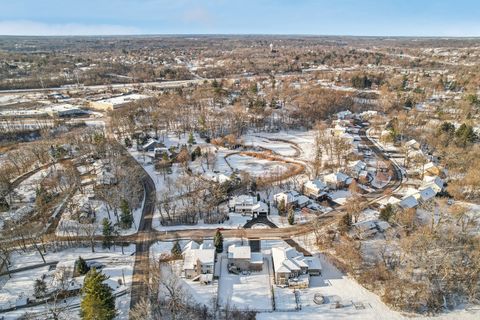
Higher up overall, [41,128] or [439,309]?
[41,128]

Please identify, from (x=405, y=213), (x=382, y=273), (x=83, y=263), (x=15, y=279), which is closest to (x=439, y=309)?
(x=382, y=273)

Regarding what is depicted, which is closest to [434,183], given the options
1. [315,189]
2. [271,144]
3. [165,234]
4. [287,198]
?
[315,189]

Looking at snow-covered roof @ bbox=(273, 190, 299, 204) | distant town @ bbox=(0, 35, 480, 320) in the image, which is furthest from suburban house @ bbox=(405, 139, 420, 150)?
snow-covered roof @ bbox=(273, 190, 299, 204)

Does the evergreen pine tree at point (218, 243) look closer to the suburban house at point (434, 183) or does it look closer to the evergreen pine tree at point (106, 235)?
the evergreen pine tree at point (106, 235)

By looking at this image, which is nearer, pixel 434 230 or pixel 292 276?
pixel 292 276

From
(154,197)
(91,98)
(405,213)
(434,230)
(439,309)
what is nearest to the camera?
(439,309)

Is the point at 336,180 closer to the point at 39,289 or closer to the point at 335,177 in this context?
the point at 335,177

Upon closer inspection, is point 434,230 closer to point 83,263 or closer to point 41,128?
point 83,263

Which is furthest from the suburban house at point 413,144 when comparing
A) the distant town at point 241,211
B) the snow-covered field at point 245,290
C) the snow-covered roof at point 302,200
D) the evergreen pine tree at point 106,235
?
the evergreen pine tree at point 106,235
